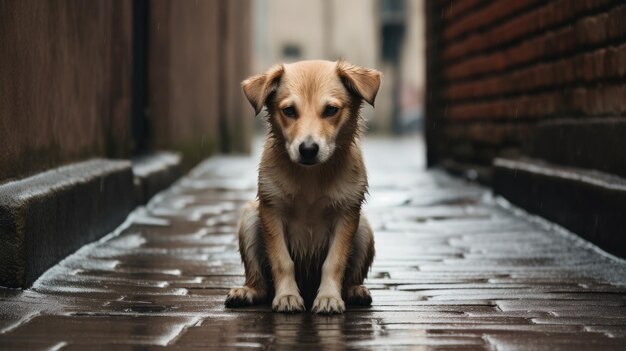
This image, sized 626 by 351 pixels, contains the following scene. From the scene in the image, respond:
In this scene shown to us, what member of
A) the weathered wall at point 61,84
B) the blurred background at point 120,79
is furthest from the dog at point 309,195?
the weathered wall at point 61,84

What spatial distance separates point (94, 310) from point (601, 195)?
11.4 ft

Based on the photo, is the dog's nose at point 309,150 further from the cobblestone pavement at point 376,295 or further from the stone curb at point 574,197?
the stone curb at point 574,197

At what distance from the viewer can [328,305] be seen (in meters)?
4.62

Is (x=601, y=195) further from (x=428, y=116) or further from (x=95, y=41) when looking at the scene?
(x=428, y=116)

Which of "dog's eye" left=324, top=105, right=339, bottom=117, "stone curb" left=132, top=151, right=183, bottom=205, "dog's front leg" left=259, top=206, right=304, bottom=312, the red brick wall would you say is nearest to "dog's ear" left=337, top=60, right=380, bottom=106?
"dog's eye" left=324, top=105, right=339, bottom=117

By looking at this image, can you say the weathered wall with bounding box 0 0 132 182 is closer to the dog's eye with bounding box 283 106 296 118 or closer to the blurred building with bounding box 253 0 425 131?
the dog's eye with bounding box 283 106 296 118

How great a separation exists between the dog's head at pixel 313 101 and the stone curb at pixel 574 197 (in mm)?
2230

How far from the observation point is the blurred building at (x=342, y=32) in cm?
4369

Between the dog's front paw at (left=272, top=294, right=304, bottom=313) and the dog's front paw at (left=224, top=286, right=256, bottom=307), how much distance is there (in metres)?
0.20

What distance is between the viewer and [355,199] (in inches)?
189

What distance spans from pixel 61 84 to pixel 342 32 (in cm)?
3772

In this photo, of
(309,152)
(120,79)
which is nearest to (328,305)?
(309,152)

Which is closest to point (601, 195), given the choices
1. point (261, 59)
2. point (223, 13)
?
point (223, 13)

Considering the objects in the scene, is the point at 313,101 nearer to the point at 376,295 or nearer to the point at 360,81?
the point at 360,81
